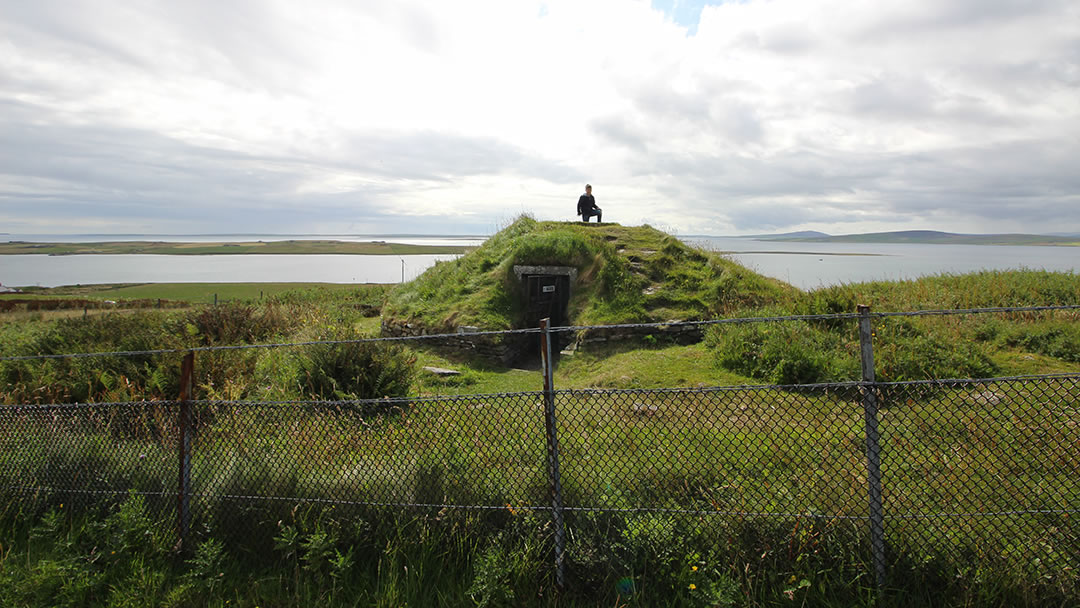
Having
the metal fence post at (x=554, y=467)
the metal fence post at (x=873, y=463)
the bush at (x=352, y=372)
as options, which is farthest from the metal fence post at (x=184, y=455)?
the metal fence post at (x=873, y=463)

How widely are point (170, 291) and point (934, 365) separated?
61.5m

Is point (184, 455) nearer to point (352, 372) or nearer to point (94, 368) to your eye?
point (352, 372)

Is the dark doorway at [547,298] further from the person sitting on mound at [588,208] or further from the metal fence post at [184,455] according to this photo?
the metal fence post at [184,455]

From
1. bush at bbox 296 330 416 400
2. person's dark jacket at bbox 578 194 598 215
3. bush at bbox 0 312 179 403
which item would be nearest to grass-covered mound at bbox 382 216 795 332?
person's dark jacket at bbox 578 194 598 215

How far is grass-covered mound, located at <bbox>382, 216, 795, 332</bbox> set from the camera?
13.6 m

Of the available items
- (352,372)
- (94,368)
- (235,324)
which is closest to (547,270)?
(352,372)

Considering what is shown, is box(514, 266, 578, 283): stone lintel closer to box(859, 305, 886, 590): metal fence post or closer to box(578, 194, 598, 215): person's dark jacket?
box(578, 194, 598, 215): person's dark jacket

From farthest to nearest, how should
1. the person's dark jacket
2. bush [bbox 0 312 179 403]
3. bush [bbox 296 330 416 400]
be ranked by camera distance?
the person's dark jacket
bush [bbox 0 312 179 403]
bush [bbox 296 330 416 400]

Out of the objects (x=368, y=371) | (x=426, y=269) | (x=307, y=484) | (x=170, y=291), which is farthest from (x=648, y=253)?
(x=170, y=291)

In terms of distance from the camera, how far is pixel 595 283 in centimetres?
1445

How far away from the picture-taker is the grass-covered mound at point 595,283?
13641mm

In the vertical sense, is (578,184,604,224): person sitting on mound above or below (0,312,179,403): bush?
above

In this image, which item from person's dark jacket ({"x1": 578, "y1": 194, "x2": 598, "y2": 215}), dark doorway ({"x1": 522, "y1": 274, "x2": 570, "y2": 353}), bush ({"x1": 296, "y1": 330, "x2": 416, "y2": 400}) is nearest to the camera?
bush ({"x1": 296, "y1": 330, "x2": 416, "y2": 400})

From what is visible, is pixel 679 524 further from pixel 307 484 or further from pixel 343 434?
pixel 343 434
